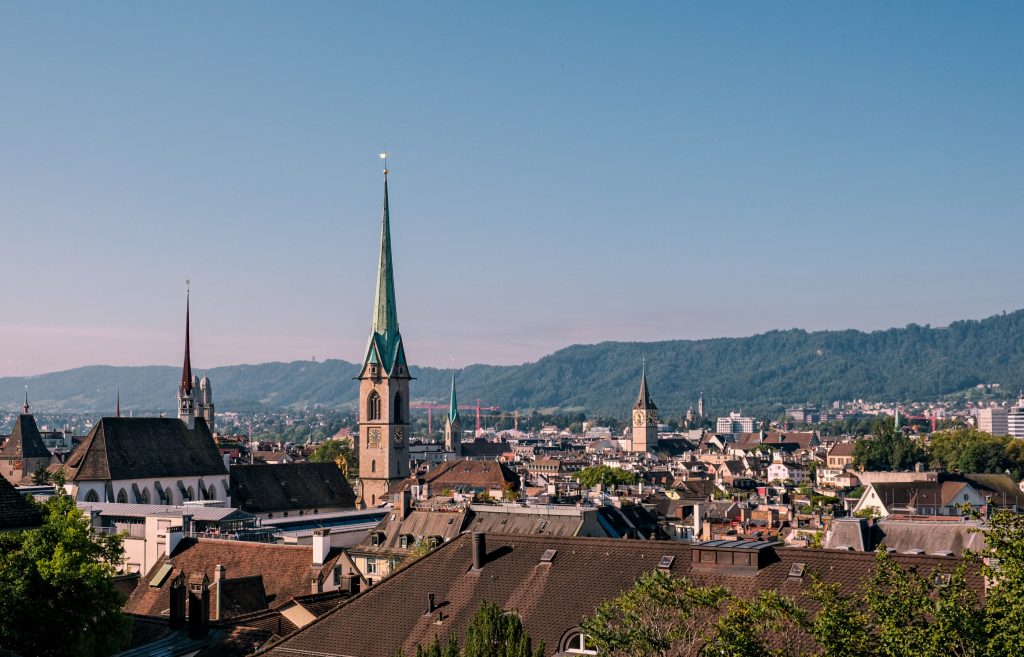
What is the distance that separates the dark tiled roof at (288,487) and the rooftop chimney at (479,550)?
64.6m

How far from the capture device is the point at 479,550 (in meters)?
34.3

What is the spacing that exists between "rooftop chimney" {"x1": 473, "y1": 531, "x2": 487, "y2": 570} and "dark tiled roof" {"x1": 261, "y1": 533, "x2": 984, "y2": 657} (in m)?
0.16

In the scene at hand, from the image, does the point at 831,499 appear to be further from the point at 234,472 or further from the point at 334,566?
the point at 334,566

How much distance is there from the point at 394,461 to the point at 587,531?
6197cm

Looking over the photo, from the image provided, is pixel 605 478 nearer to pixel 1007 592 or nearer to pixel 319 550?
pixel 319 550

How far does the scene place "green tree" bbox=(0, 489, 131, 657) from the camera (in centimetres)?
2986

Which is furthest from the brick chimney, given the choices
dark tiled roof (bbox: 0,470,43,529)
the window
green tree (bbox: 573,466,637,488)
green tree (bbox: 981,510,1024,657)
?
green tree (bbox: 573,466,637,488)

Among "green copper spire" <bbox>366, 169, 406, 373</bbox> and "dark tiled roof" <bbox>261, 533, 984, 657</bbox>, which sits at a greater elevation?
"green copper spire" <bbox>366, 169, 406, 373</bbox>

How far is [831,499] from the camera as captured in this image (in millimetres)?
125000

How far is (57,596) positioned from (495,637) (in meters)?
10.3

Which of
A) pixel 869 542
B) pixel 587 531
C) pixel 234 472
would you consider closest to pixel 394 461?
pixel 234 472

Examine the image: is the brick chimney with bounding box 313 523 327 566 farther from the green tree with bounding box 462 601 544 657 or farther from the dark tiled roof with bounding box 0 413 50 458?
the dark tiled roof with bounding box 0 413 50 458

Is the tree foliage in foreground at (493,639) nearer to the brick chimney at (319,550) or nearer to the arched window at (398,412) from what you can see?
the brick chimney at (319,550)

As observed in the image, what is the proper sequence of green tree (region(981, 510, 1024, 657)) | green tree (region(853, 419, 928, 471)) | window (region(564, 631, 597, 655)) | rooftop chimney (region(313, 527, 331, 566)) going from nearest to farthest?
green tree (region(981, 510, 1024, 657)) → window (region(564, 631, 597, 655)) → rooftop chimney (region(313, 527, 331, 566)) → green tree (region(853, 419, 928, 471))
